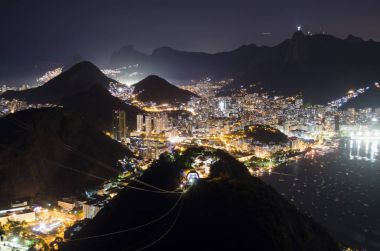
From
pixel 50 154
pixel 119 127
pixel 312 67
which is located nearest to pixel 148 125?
pixel 119 127

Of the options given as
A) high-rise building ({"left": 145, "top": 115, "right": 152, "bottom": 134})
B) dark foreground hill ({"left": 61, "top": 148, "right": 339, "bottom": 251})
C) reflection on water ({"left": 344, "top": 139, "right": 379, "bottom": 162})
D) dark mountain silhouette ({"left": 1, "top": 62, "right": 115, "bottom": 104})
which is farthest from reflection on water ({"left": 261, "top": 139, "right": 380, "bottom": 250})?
dark mountain silhouette ({"left": 1, "top": 62, "right": 115, "bottom": 104})

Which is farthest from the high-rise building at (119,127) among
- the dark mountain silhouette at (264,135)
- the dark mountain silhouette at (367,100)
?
the dark mountain silhouette at (367,100)

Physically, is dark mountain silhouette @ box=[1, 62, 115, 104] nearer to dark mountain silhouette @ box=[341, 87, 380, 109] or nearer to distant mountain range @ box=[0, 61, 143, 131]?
distant mountain range @ box=[0, 61, 143, 131]

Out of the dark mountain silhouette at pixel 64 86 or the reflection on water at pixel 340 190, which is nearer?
the reflection on water at pixel 340 190

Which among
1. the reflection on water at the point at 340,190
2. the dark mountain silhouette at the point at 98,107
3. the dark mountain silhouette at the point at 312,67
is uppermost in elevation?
the dark mountain silhouette at the point at 312,67

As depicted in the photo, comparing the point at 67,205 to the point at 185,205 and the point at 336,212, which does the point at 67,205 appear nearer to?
the point at 185,205

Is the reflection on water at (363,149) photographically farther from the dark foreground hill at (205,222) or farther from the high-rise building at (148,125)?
the dark foreground hill at (205,222)
